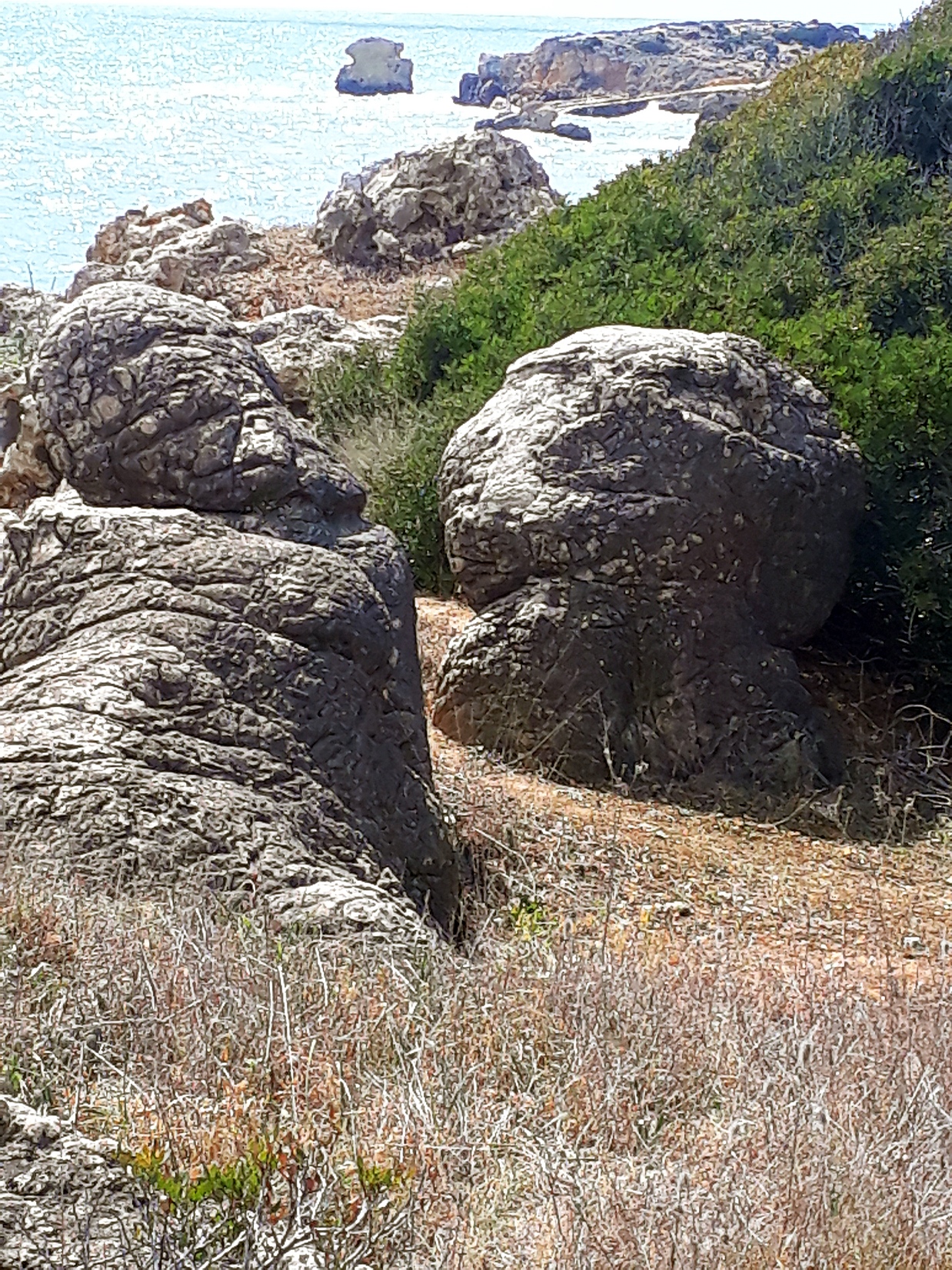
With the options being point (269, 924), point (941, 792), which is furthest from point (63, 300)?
point (269, 924)

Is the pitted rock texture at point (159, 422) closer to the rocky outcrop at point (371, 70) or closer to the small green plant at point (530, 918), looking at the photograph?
the small green plant at point (530, 918)

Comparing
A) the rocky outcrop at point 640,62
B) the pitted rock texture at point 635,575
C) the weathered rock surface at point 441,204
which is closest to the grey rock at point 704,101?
the weathered rock surface at point 441,204

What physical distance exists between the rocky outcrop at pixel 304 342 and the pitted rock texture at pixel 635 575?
12.2 feet

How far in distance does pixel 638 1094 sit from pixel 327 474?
3.05 meters

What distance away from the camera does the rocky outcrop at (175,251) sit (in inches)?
608

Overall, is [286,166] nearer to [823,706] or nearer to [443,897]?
[823,706]

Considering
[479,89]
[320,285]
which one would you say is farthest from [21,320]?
[479,89]

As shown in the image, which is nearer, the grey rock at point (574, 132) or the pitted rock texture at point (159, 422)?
the pitted rock texture at point (159, 422)

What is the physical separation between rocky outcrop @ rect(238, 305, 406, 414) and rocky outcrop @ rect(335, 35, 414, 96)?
1178 inches

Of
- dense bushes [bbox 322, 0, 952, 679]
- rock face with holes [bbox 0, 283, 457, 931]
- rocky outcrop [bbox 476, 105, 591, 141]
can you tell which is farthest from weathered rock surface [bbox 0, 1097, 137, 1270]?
rocky outcrop [bbox 476, 105, 591, 141]

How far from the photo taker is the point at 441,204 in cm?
1684

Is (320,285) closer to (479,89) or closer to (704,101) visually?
(704,101)

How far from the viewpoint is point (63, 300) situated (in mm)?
14367

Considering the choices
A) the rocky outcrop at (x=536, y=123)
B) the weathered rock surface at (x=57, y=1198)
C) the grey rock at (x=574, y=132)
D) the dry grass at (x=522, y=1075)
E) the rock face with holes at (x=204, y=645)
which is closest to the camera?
the weathered rock surface at (x=57, y=1198)
